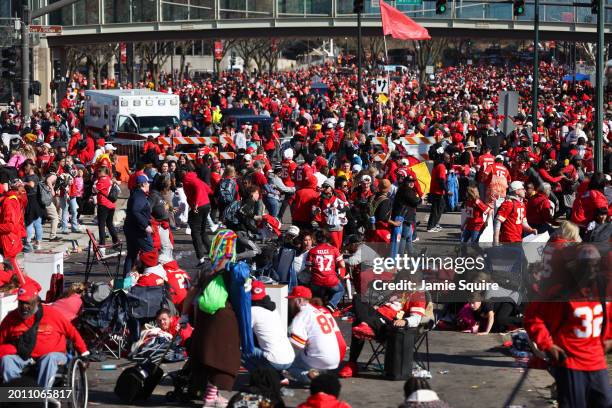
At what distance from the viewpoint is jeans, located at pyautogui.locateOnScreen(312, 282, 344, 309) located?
15039 millimetres

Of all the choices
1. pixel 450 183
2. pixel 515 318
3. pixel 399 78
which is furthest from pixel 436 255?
pixel 399 78

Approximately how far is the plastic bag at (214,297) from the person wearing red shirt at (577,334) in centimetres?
284

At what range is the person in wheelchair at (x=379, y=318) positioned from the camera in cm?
1248

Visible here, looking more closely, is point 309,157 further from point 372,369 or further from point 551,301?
point 551,301

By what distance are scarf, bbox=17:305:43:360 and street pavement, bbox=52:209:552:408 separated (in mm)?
1213

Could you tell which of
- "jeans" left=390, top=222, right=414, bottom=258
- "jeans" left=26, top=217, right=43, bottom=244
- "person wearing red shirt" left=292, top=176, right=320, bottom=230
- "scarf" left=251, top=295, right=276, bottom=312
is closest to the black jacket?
"jeans" left=390, top=222, right=414, bottom=258

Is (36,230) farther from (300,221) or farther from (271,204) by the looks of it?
(300,221)

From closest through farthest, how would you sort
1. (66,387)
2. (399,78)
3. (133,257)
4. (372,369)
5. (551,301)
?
1. (551,301)
2. (66,387)
3. (372,369)
4. (133,257)
5. (399,78)

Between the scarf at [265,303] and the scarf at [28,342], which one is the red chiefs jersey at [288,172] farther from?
the scarf at [28,342]

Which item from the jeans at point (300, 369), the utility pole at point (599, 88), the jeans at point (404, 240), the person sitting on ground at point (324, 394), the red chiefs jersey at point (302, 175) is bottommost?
the jeans at point (300, 369)

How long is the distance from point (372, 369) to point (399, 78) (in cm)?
7796

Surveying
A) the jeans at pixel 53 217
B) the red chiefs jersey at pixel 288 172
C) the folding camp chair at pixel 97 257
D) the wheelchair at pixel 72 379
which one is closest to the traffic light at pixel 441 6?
Answer: the red chiefs jersey at pixel 288 172

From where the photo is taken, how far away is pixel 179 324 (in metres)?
13.0

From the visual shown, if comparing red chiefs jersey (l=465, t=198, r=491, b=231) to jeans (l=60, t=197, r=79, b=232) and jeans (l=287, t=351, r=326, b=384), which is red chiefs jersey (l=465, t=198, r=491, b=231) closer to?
jeans (l=287, t=351, r=326, b=384)
